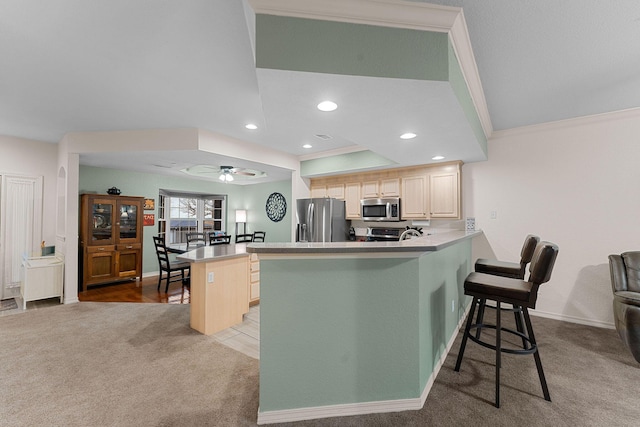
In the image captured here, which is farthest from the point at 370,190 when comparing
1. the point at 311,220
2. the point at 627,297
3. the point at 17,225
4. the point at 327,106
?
the point at 17,225

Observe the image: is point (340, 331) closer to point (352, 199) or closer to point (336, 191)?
point (352, 199)

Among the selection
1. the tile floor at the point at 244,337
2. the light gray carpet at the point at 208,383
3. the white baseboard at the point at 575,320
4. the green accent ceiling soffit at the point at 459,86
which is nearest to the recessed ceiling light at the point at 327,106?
the green accent ceiling soffit at the point at 459,86

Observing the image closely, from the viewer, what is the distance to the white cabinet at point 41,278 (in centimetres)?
387

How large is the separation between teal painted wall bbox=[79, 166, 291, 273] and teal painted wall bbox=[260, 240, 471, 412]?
5196 mm

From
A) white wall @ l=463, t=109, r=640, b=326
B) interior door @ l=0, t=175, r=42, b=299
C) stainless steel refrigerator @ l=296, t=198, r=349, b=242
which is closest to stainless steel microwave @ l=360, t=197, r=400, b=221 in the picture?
stainless steel refrigerator @ l=296, t=198, r=349, b=242

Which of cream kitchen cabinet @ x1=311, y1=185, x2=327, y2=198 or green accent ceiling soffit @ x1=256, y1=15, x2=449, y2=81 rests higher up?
green accent ceiling soffit @ x1=256, y1=15, x2=449, y2=81

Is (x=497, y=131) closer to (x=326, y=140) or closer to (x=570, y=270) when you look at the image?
(x=570, y=270)

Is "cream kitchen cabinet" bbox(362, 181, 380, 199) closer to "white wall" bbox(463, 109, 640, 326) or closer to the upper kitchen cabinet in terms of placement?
the upper kitchen cabinet

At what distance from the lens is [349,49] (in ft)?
5.13

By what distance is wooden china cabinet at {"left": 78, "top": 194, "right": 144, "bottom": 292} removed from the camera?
488 centimetres

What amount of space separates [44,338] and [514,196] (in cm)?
597

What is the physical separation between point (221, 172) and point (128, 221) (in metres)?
2.07

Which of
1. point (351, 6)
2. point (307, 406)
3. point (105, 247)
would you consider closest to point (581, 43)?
point (351, 6)

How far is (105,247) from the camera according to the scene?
16.6 feet
